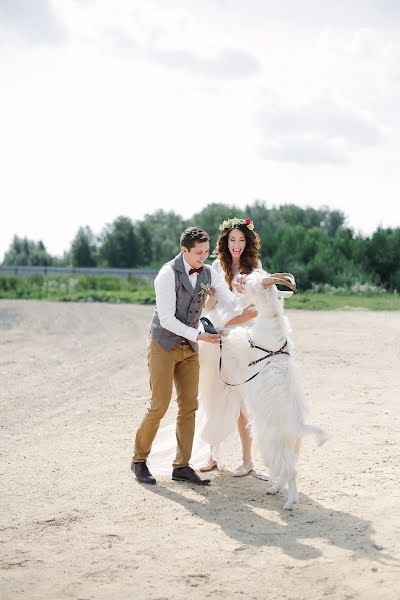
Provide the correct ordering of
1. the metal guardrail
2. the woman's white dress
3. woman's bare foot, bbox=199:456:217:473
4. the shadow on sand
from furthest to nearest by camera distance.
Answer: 1. the metal guardrail
2. woman's bare foot, bbox=199:456:217:473
3. the woman's white dress
4. the shadow on sand

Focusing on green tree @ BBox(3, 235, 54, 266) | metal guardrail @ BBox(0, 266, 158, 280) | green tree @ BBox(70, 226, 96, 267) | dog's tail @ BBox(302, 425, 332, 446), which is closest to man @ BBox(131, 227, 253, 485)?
dog's tail @ BBox(302, 425, 332, 446)

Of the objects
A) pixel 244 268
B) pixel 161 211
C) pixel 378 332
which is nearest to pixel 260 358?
pixel 244 268

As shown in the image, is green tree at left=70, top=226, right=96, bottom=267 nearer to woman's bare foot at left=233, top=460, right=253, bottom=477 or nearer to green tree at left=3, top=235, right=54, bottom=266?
green tree at left=3, top=235, right=54, bottom=266

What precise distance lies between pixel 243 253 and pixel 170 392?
1.42m

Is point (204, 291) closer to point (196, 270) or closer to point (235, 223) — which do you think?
point (196, 270)

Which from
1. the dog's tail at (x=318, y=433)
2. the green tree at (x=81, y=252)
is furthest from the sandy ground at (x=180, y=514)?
the green tree at (x=81, y=252)

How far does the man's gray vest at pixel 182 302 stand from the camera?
6406mm

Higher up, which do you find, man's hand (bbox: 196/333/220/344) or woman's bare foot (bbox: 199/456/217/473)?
man's hand (bbox: 196/333/220/344)

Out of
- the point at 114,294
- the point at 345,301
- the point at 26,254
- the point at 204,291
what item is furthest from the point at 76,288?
the point at 26,254

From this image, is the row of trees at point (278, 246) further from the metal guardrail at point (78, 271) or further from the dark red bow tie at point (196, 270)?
the dark red bow tie at point (196, 270)

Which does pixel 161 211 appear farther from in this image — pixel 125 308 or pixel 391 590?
pixel 391 590

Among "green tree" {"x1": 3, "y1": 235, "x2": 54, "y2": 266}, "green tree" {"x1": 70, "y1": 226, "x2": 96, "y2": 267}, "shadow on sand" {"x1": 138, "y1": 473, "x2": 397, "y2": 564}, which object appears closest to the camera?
"shadow on sand" {"x1": 138, "y1": 473, "x2": 397, "y2": 564}

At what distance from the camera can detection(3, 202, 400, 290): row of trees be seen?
3391 cm

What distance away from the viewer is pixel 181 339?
649 cm
